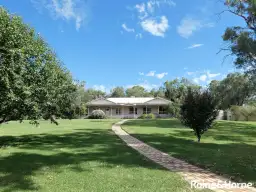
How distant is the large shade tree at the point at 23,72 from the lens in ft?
26.9

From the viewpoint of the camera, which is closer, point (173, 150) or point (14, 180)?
point (14, 180)

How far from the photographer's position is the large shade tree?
820 cm

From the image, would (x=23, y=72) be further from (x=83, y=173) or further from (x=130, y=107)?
(x=130, y=107)

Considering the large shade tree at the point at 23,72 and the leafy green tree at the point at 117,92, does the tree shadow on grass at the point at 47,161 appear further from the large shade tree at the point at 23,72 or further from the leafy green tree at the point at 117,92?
the leafy green tree at the point at 117,92

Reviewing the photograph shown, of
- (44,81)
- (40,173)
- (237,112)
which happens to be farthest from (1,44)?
(237,112)

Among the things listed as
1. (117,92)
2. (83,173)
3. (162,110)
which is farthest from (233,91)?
(117,92)

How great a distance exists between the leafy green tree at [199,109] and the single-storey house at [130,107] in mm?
33066

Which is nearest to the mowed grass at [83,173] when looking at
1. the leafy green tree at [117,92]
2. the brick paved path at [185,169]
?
the brick paved path at [185,169]

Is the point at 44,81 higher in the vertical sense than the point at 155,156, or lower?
higher

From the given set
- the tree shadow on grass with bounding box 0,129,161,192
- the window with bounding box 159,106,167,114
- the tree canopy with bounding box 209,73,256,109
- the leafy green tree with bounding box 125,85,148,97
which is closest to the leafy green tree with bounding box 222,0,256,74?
the tree shadow on grass with bounding box 0,129,161,192

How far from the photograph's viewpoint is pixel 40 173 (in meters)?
6.27

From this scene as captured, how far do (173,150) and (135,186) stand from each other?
4981 mm

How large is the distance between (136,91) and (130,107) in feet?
142

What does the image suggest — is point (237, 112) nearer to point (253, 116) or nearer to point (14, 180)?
point (253, 116)
